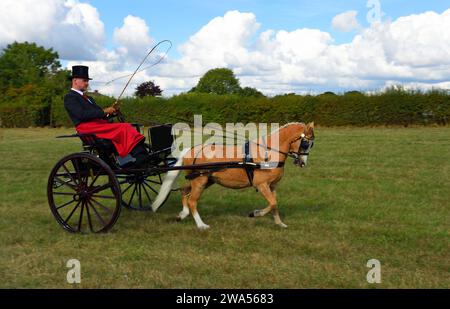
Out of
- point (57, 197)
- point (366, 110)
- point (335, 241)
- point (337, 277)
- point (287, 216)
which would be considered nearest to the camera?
point (337, 277)

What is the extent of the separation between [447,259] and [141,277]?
346 cm

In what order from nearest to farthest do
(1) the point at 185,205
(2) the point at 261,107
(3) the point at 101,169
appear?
(3) the point at 101,169 < (1) the point at 185,205 < (2) the point at 261,107

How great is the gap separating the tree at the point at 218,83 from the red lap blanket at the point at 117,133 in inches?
1908

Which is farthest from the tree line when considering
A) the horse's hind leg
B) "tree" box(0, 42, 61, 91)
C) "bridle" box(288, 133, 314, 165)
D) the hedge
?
"bridle" box(288, 133, 314, 165)

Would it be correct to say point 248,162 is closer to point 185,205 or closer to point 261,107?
point 185,205

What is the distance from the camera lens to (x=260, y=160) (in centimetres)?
709

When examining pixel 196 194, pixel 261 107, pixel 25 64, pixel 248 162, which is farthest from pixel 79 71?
pixel 25 64

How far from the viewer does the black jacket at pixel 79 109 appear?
6.81 m

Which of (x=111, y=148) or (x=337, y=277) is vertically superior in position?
(x=111, y=148)

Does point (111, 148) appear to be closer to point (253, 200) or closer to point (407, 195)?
point (253, 200)

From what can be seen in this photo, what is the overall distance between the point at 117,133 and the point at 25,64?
5265cm
